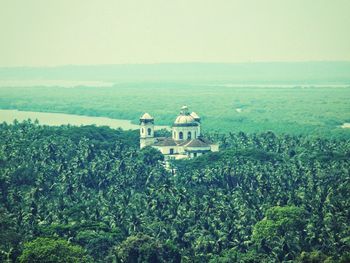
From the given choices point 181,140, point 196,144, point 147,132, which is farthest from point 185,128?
point 147,132

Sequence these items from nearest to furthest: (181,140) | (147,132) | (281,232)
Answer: (281,232) < (181,140) < (147,132)

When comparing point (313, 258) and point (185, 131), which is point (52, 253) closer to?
point (313, 258)

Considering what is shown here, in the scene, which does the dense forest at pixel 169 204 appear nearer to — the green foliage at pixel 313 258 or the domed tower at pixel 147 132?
the green foliage at pixel 313 258

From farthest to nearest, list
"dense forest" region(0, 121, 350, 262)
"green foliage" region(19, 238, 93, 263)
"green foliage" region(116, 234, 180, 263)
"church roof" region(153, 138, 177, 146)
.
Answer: "church roof" region(153, 138, 177, 146), "dense forest" region(0, 121, 350, 262), "green foliage" region(116, 234, 180, 263), "green foliage" region(19, 238, 93, 263)

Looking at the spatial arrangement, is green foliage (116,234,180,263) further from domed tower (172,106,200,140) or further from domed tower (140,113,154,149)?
domed tower (140,113,154,149)

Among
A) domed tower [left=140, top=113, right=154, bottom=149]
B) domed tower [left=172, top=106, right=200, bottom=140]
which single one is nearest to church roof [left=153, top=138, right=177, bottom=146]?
domed tower [left=172, top=106, right=200, bottom=140]

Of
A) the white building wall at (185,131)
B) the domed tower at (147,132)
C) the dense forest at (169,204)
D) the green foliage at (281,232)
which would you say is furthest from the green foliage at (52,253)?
the domed tower at (147,132)

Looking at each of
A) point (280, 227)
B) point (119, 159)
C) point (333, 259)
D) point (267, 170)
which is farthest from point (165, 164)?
point (333, 259)
